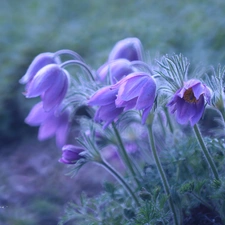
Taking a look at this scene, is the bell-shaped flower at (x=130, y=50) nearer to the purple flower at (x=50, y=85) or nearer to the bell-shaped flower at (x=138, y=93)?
the purple flower at (x=50, y=85)

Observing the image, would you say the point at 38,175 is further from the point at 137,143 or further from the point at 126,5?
the point at 126,5

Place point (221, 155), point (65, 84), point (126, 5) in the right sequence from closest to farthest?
point (221, 155), point (65, 84), point (126, 5)

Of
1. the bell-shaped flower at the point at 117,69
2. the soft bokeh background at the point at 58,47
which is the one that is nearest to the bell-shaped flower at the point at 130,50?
the bell-shaped flower at the point at 117,69

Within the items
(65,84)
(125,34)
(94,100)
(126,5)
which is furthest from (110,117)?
(126,5)

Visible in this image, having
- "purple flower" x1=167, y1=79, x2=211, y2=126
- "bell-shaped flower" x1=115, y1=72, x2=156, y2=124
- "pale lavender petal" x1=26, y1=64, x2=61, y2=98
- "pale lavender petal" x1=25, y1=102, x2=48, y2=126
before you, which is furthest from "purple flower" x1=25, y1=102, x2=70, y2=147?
"purple flower" x1=167, y1=79, x2=211, y2=126

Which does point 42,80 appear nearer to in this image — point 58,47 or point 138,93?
point 138,93
